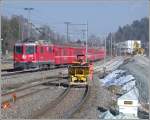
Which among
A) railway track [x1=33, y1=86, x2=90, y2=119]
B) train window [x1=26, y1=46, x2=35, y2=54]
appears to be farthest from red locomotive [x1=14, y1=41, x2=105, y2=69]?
railway track [x1=33, y1=86, x2=90, y2=119]

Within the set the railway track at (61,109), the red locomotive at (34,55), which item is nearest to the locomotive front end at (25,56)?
the red locomotive at (34,55)

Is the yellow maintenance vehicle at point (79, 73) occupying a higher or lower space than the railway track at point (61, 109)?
higher

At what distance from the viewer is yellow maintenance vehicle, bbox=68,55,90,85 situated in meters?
29.4

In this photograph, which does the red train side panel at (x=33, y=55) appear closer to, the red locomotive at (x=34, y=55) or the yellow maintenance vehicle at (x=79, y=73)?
the red locomotive at (x=34, y=55)

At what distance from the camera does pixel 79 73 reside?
29.5 meters

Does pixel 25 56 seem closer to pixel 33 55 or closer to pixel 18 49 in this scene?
pixel 33 55

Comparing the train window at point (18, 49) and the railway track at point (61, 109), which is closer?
the railway track at point (61, 109)

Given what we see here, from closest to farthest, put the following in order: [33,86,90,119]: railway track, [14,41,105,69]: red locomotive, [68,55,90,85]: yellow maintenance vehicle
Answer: [33,86,90,119]: railway track, [68,55,90,85]: yellow maintenance vehicle, [14,41,105,69]: red locomotive

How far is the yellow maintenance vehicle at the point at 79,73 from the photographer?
2944cm

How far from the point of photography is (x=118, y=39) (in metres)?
138

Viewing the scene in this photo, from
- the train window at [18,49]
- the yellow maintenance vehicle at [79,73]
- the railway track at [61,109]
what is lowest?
the railway track at [61,109]

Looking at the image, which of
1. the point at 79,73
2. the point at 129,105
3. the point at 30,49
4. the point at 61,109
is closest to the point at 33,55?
the point at 30,49

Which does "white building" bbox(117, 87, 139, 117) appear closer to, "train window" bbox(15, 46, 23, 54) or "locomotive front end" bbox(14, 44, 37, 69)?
"locomotive front end" bbox(14, 44, 37, 69)

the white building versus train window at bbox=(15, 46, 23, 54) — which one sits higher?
train window at bbox=(15, 46, 23, 54)
